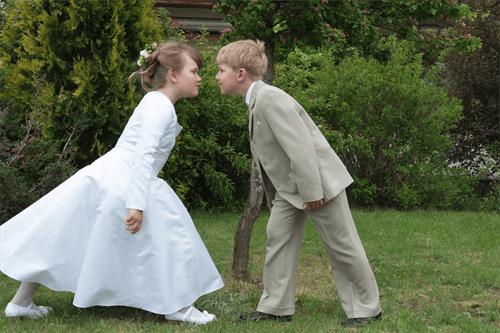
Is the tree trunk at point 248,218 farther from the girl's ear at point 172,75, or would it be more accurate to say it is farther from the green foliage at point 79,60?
the green foliage at point 79,60

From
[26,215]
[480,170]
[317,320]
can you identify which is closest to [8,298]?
[26,215]

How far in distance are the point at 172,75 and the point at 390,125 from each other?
19.8 feet

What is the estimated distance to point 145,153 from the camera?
322cm

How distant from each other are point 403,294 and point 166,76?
257 cm

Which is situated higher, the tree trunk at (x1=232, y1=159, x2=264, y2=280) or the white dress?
the white dress

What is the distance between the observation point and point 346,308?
11.3 feet

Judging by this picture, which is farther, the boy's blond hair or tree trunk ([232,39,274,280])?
tree trunk ([232,39,274,280])

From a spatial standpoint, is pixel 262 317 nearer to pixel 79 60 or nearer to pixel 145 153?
pixel 145 153

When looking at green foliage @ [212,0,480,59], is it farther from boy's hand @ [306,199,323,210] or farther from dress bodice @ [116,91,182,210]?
boy's hand @ [306,199,323,210]

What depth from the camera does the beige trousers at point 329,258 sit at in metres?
3.38

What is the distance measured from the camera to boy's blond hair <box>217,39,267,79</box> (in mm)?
3471

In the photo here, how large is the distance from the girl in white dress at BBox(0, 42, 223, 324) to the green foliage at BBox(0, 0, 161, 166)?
2707mm

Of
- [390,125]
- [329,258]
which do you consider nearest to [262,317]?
[329,258]

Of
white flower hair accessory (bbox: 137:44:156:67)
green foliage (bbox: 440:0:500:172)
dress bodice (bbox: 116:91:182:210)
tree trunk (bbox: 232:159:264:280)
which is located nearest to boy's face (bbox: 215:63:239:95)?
dress bodice (bbox: 116:91:182:210)
